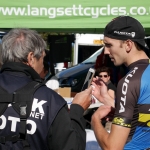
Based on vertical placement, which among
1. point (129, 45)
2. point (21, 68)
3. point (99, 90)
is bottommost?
point (99, 90)

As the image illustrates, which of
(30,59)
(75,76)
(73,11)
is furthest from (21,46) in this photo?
(75,76)

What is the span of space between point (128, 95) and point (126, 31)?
43cm

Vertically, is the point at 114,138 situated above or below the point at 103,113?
below

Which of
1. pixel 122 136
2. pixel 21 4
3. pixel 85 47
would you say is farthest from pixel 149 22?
pixel 85 47

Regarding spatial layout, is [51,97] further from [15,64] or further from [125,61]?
[125,61]

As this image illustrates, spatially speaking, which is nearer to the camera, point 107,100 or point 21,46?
point 21,46

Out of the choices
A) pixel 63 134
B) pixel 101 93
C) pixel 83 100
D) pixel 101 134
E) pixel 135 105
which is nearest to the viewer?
pixel 63 134

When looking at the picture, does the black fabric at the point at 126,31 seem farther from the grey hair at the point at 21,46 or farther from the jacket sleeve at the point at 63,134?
the jacket sleeve at the point at 63,134

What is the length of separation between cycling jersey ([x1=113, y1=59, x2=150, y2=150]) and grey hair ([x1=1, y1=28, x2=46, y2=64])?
0.54m

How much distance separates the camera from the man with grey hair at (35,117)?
1880 millimetres

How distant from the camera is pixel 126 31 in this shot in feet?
7.80

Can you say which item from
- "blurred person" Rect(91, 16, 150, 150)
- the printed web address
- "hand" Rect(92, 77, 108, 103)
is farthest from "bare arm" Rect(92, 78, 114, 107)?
the printed web address

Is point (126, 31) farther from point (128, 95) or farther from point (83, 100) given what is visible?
point (83, 100)

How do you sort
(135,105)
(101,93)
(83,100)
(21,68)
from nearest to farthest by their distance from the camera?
(21,68) < (83,100) < (135,105) < (101,93)
